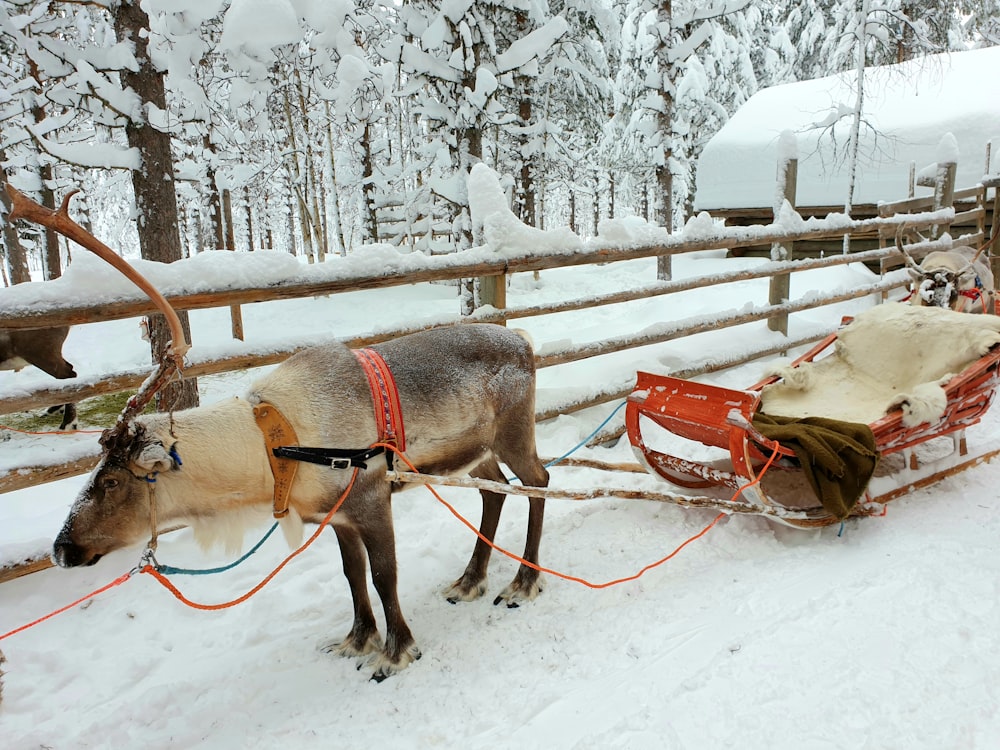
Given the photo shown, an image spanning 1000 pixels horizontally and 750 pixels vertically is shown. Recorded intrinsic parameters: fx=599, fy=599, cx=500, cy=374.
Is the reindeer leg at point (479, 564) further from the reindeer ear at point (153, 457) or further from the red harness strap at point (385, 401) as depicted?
the reindeer ear at point (153, 457)

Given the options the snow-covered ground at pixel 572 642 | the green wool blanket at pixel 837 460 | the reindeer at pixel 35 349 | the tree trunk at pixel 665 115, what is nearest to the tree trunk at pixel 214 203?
the reindeer at pixel 35 349

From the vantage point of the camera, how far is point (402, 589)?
2984 mm

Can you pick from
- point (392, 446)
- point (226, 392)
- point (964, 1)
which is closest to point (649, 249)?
point (392, 446)

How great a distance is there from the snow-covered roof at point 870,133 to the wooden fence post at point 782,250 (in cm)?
423

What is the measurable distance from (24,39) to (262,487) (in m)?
5.66

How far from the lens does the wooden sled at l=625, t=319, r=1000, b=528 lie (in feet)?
9.78


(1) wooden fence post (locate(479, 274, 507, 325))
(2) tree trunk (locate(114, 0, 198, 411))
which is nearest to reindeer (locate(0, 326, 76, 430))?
(2) tree trunk (locate(114, 0, 198, 411))

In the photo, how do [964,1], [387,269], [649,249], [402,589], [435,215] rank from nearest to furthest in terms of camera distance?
[402,589]
[387,269]
[649,249]
[964,1]
[435,215]

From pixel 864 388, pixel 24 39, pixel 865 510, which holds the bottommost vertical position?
pixel 865 510

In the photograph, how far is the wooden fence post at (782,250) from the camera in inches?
237

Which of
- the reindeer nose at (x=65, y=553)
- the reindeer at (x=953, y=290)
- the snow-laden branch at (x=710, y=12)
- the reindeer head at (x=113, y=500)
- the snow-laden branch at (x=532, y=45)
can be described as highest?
the snow-laden branch at (x=710, y=12)

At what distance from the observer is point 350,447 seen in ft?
7.57

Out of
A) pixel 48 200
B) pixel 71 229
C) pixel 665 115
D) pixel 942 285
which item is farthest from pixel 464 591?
pixel 48 200

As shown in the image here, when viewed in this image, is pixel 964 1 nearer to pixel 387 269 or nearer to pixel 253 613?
pixel 387 269
